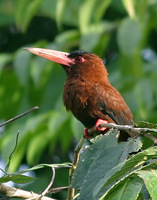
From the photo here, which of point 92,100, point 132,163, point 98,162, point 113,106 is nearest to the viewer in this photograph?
point 132,163

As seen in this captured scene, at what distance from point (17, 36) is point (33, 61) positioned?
3.24 meters

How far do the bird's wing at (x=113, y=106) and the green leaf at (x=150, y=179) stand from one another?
2.34 meters

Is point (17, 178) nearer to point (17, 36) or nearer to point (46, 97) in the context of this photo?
point (46, 97)

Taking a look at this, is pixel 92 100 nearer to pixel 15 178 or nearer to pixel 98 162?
pixel 15 178

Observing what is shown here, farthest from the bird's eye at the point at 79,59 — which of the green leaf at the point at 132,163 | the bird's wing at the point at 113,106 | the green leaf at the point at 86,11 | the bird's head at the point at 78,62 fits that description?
the green leaf at the point at 132,163

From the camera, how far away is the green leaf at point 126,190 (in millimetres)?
1905

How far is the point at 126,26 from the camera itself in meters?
5.31

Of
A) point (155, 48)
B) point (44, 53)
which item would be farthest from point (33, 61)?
point (155, 48)

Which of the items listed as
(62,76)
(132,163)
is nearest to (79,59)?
(62,76)

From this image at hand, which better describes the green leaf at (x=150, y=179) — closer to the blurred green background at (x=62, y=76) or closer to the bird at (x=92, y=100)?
the bird at (x=92, y=100)

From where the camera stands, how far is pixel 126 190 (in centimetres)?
193

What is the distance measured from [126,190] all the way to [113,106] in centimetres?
252

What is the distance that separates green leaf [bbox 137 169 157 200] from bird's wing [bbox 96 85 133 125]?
2.34m

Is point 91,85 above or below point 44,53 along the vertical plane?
below
